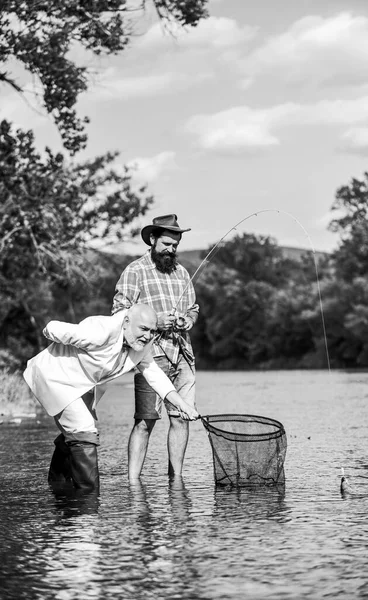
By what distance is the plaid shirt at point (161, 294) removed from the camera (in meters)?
9.44

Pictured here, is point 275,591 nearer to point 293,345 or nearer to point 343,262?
point 343,262

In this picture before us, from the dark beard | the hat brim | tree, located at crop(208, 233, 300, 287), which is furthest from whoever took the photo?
tree, located at crop(208, 233, 300, 287)

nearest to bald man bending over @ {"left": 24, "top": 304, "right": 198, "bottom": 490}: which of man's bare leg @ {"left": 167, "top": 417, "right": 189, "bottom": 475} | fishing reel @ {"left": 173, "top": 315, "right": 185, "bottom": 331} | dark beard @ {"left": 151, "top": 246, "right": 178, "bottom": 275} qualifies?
fishing reel @ {"left": 173, "top": 315, "right": 185, "bottom": 331}

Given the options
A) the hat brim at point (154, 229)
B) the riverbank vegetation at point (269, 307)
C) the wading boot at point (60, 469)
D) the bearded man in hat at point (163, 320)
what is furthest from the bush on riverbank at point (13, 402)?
the riverbank vegetation at point (269, 307)

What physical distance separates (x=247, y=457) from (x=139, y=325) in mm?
1460

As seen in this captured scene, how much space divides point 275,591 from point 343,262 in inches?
2858

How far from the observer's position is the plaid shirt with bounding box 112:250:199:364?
9438 mm

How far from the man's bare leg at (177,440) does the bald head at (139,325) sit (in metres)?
1.21

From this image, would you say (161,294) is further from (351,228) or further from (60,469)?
(351,228)

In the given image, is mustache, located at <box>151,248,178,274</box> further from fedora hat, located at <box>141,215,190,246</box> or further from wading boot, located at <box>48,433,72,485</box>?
wading boot, located at <box>48,433,72,485</box>

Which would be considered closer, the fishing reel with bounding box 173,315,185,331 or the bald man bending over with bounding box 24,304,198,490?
the bald man bending over with bounding box 24,304,198,490

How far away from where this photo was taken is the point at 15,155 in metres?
22.7

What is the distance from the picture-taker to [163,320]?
930 cm

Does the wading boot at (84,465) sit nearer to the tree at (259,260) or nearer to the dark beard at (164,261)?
the dark beard at (164,261)
